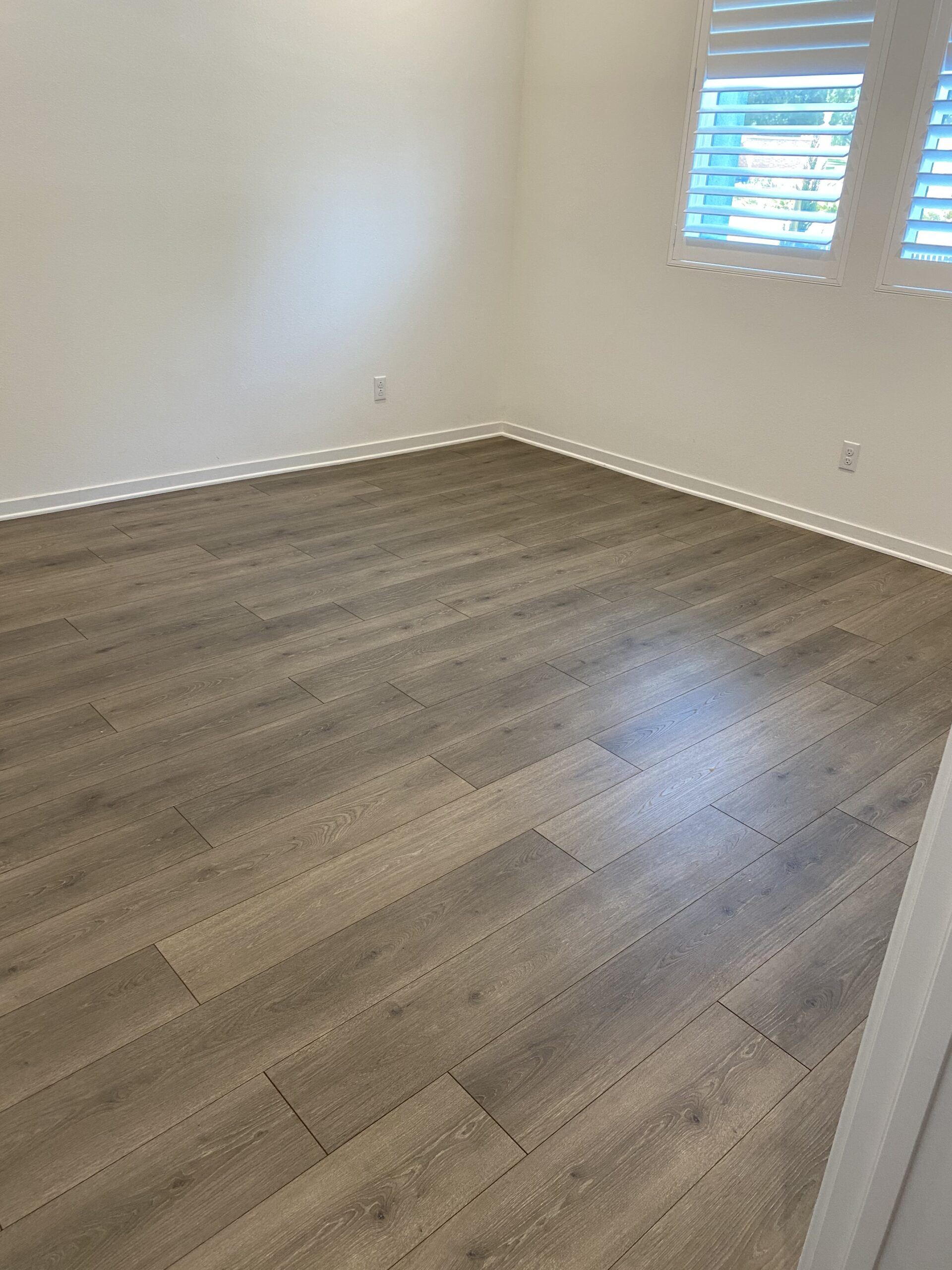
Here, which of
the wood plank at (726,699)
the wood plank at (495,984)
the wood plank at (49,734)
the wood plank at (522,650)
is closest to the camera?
the wood plank at (495,984)

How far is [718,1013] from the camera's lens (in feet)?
5.25

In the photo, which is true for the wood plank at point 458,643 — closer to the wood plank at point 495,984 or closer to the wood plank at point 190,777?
the wood plank at point 190,777

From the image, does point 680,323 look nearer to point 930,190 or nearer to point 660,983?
point 930,190

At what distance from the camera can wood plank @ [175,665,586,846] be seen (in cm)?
201

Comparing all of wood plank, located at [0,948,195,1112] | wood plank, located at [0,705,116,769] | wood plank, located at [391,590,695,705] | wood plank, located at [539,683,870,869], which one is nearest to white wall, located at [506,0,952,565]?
wood plank, located at [391,590,695,705]

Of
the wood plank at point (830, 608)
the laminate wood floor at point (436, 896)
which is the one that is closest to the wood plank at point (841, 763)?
the laminate wood floor at point (436, 896)

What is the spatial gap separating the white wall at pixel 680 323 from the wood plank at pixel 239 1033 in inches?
94.7

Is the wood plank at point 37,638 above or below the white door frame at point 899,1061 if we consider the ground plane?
below

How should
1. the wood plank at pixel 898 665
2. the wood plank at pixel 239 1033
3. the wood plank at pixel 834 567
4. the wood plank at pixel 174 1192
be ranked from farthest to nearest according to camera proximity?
1. the wood plank at pixel 834 567
2. the wood plank at pixel 898 665
3. the wood plank at pixel 239 1033
4. the wood plank at pixel 174 1192

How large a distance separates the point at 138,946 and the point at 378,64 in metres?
3.61

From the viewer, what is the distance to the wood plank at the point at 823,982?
1569 millimetres

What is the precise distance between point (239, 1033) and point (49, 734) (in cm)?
105

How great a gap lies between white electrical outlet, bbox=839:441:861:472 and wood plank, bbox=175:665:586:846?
171 centimetres

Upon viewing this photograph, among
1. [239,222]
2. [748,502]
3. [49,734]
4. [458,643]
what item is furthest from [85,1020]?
[748,502]
